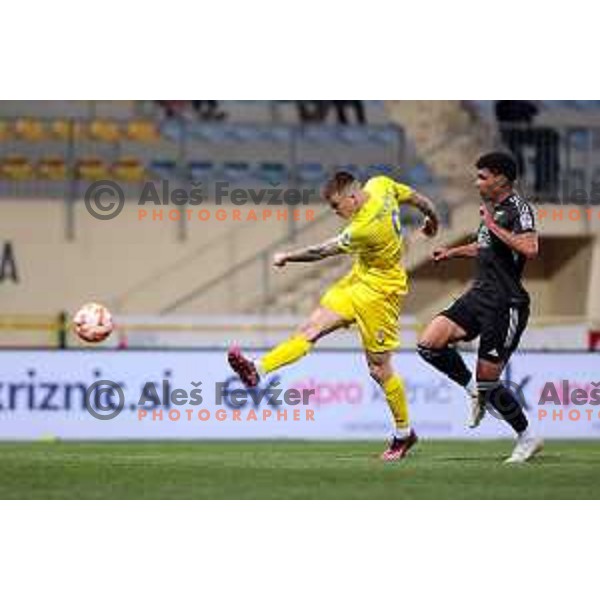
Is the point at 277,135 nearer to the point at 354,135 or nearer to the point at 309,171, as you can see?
the point at 309,171

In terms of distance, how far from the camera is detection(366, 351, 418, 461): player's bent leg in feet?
38.1

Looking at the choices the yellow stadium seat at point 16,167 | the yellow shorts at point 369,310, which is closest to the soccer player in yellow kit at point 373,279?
the yellow shorts at point 369,310

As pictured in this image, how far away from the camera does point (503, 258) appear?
37.3 feet

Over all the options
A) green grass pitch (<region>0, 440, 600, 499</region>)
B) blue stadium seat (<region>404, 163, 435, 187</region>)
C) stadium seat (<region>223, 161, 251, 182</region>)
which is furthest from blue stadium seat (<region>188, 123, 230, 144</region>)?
green grass pitch (<region>0, 440, 600, 499</region>)

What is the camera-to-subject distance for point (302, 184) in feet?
71.5

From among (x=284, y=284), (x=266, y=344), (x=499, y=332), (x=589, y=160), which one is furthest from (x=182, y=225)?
(x=499, y=332)

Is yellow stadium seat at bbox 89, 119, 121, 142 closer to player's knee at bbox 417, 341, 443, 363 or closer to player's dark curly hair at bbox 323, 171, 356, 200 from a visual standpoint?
player's dark curly hair at bbox 323, 171, 356, 200

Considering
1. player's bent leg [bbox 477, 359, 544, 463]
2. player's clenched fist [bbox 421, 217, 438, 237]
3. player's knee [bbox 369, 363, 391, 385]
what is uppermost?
player's clenched fist [bbox 421, 217, 438, 237]

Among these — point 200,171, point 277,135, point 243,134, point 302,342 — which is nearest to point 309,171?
point 277,135

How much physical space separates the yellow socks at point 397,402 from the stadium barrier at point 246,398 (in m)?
5.45

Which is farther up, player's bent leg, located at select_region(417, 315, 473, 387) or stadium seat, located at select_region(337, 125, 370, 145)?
stadium seat, located at select_region(337, 125, 370, 145)

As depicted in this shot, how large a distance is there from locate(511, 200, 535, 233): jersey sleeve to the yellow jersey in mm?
789

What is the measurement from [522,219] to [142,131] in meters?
11.9

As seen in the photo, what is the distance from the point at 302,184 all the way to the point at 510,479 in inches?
458
